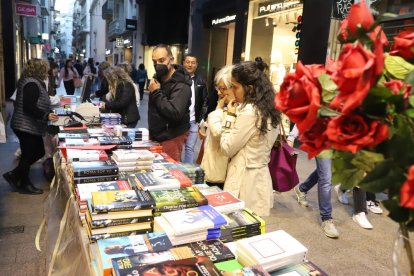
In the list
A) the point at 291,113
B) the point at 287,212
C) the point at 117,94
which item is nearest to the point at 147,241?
the point at 291,113

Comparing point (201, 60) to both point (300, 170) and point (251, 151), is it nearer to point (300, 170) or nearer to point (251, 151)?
point (300, 170)

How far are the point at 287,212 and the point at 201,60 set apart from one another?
9.34m

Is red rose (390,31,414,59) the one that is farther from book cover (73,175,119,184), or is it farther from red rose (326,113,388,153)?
book cover (73,175,119,184)

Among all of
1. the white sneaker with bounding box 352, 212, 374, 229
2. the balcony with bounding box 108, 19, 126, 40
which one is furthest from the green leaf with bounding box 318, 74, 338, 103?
the balcony with bounding box 108, 19, 126, 40

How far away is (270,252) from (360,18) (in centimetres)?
95

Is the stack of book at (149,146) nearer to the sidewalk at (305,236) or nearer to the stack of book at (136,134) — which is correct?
the stack of book at (136,134)

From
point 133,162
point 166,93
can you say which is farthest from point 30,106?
point 133,162

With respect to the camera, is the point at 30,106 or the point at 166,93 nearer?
the point at 166,93

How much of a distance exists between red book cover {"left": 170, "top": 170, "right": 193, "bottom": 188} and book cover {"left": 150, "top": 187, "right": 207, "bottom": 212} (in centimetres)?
13

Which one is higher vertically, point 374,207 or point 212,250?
point 212,250

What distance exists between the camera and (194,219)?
1.61m

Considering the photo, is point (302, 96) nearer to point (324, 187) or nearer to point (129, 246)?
point (129, 246)

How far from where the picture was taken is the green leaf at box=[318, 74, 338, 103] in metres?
0.72

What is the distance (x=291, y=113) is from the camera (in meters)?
0.74
